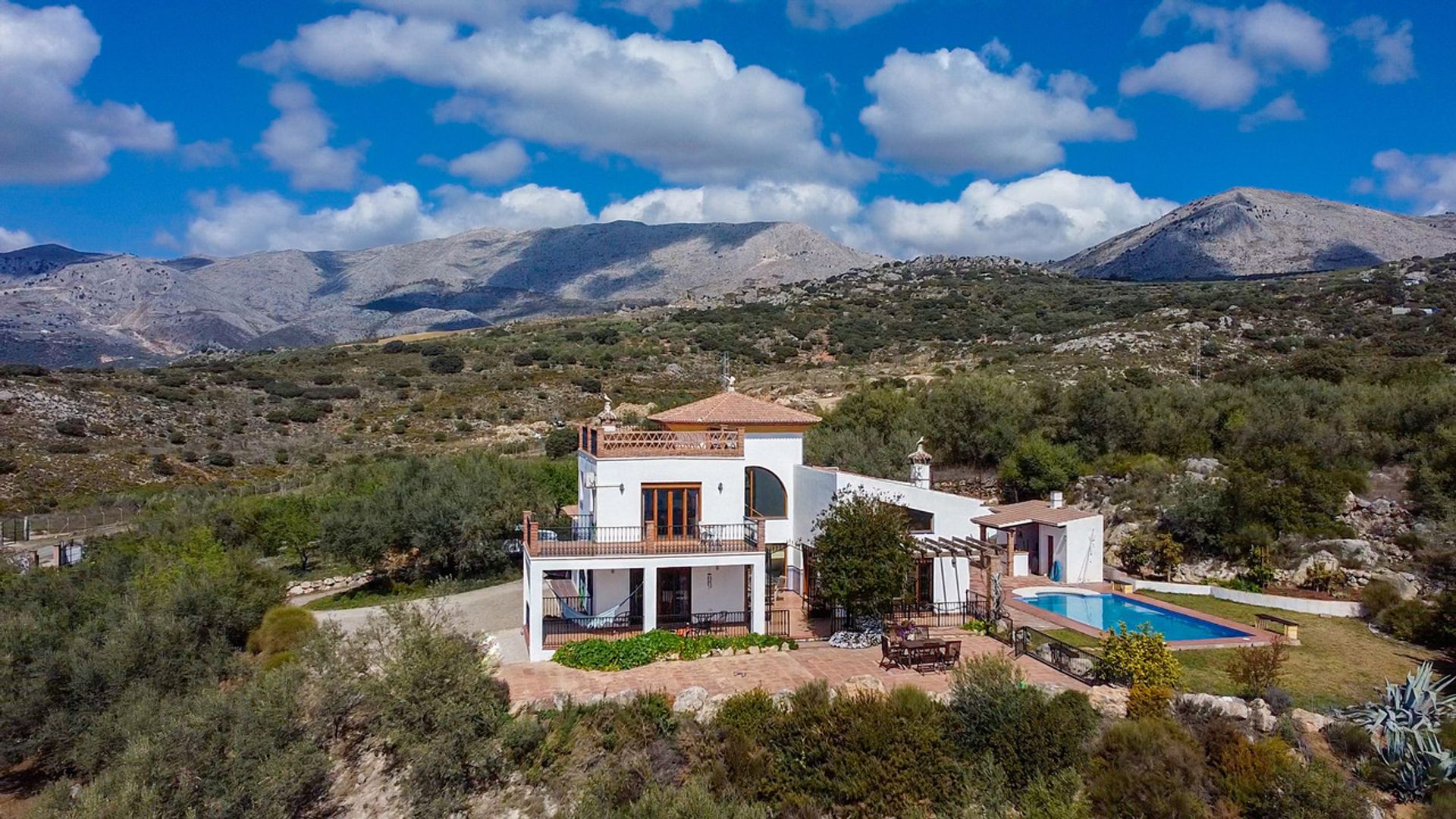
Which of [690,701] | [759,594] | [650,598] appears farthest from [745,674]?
[650,598]

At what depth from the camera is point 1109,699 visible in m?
12.9

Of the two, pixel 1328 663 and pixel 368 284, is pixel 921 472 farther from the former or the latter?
pixel 368 284

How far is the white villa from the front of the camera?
16453 mm

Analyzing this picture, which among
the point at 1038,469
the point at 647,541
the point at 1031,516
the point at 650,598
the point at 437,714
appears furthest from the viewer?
the point at 1038,469

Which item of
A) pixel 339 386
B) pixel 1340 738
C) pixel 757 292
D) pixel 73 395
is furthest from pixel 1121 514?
pixel 757 292

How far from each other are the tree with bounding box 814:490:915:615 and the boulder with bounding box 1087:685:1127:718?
3.94m

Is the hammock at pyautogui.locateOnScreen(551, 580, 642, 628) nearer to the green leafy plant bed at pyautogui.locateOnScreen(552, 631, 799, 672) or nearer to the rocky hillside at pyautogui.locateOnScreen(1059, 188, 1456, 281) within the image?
the green leafy plant bed at pyautogui.locateOnScreen(552, 631, 799, 672)

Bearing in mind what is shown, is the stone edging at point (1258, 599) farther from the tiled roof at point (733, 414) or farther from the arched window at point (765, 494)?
the tiled roof at point (733, 414)

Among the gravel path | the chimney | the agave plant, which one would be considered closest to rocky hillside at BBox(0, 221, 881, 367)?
the gravel path

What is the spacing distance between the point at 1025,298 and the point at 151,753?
70.0 metres

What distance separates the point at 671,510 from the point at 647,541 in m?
1.27

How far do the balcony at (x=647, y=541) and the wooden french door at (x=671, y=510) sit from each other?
0.9 inches

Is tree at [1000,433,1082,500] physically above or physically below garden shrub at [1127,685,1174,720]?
above

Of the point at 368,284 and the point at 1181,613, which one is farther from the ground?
the point at 368,284
